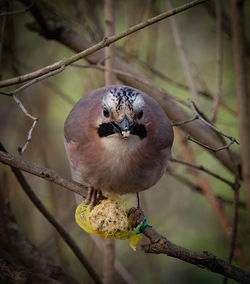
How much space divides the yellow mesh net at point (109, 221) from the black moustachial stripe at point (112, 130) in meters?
0.40

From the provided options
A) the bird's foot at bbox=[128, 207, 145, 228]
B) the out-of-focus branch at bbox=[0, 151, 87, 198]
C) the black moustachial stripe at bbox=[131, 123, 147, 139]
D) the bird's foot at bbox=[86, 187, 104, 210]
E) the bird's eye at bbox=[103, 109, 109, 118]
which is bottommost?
the bird's foot at bbox=[128, 207, 145, 228]

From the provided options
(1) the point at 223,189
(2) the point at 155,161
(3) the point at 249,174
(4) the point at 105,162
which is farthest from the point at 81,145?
(1) the point at 223,189

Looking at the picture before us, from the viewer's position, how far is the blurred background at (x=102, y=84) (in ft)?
12.5

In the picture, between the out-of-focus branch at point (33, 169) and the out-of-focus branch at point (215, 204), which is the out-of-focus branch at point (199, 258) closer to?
the out-of-focus branch at point (33, 169)

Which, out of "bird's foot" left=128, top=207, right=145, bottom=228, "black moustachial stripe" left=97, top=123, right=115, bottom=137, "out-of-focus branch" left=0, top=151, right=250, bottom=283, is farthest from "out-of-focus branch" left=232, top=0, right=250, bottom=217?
"out-of-focus branch" left=0, top=151, right=250, bottom=283

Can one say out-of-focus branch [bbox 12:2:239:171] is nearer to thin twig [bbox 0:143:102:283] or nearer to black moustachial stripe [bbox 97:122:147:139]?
black moustachial stripe [bbox 97:122:147:139]

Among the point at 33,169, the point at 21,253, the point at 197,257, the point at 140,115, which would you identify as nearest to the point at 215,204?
the point at 140,115

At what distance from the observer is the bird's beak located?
2.31m

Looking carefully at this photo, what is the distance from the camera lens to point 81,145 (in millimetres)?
2680

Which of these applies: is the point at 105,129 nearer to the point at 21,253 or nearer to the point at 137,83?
the point at 137,83

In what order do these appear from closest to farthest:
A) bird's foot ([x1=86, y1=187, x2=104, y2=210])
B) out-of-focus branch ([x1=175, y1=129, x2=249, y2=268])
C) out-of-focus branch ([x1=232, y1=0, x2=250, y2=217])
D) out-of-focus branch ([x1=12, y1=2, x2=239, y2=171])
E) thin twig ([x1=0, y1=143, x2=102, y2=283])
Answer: bird's foot ([x1=86, y1=187, x2=104, y2=210]) → thin twig ([x1=0, y1=143, x2=102, y2=283]) → out-of-focus branch ([x1=232, y1=0, x2=250, y2=217]) → out-of-focus branch ([x1=12, y1=2, x2=239, y2=171]) → out-of-focus branch ([x1=175, y1=129, x2=249, y2=268])

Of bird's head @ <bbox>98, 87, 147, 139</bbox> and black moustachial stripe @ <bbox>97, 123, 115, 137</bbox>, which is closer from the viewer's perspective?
bird's head @ <bbox>98, 87, 147, 139</bbox>

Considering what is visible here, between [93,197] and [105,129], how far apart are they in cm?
40

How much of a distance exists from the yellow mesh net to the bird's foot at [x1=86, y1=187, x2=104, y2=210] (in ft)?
0.10
